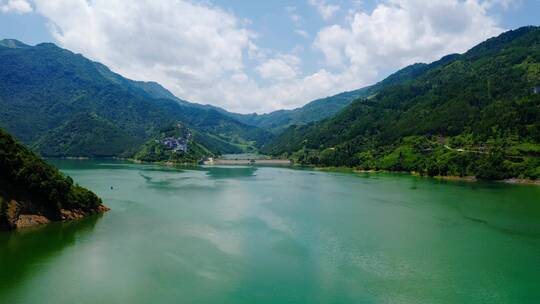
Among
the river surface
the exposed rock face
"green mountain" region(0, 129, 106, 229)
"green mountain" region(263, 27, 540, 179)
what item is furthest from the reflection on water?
"green mountain" region(263, 27, 540, 179)

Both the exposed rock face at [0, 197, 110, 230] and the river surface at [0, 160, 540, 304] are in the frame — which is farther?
the exposed rock face at [0, 197, 110, 230]

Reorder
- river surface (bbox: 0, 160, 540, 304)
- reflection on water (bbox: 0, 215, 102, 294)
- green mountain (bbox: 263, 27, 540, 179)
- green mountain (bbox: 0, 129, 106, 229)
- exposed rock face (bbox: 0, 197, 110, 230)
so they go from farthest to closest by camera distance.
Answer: green mountain (bbox: 263, 27, 540, 179)
green mountain (bbox: 0, 129, 106, 229)
exposed rock face (bbox: 0, 197, 110, 230)
reflection on water (bbox: 0, 215, 102, 294)
river surface (bbox: 0, 160, 540, 304)

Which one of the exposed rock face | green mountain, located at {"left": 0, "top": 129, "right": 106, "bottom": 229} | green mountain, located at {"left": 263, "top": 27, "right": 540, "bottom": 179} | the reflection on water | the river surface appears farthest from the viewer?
green mountain, located at {"left": 263, "top": 27, "right": 540, "bottom": 179}

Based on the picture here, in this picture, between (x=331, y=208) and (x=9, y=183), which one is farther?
(x=331, y=208)

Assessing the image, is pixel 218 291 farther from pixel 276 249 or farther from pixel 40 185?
pixel 40 185

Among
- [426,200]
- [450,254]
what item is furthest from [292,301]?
[426,200]

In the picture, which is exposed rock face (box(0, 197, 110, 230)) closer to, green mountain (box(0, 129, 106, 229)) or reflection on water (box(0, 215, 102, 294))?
green mountain (box(0, 129, 106, 229))

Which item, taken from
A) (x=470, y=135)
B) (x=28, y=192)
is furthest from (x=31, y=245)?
(x=470, y=135)
